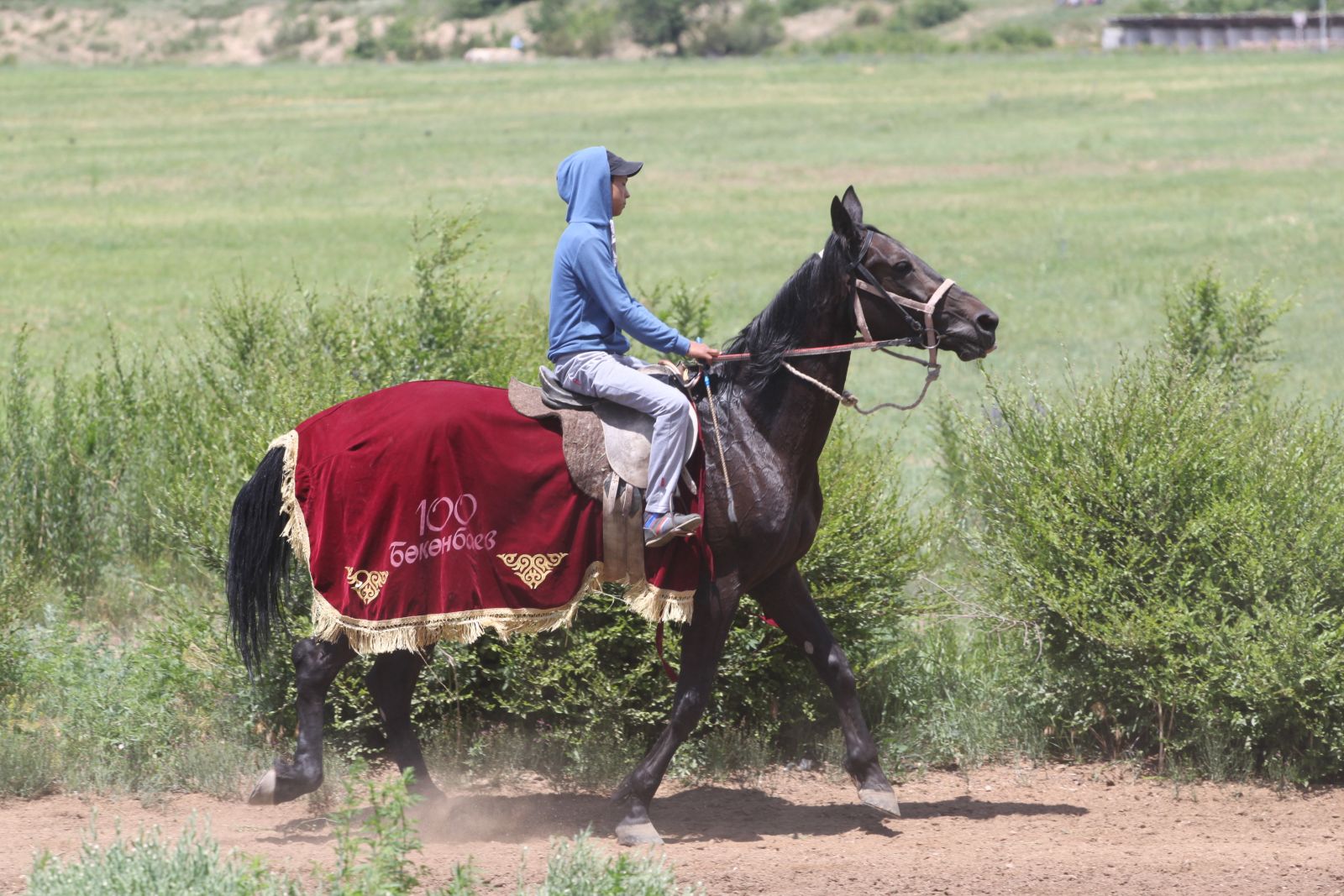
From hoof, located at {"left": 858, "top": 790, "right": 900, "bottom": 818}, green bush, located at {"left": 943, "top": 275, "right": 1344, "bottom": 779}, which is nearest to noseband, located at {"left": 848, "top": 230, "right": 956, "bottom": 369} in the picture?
green bush, located at {"left": 943, "top": 275, "right": 1344, "bottom": 779}

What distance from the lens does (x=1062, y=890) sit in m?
6.40

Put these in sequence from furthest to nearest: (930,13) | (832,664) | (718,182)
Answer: (930,13) < (718,182) < (832,664)

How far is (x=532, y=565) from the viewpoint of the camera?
700 cm

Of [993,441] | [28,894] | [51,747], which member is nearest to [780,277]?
[993,441]

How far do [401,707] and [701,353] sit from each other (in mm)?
2179

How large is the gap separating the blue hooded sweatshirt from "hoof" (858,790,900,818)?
2176mm

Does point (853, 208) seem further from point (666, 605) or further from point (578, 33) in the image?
point (578, 33)

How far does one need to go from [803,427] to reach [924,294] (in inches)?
30.6

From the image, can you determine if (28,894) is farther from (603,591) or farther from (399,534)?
(603,591)

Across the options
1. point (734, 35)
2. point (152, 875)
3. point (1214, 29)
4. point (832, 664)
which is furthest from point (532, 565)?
point (734, 35)

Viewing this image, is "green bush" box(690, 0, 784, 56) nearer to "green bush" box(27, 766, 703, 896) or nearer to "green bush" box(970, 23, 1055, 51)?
"green bush" box(970, 23, 1055, 51)

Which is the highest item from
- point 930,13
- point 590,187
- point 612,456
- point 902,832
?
point 930,13

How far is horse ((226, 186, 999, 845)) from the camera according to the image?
7000 mm

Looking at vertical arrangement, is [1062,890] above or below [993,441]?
below
